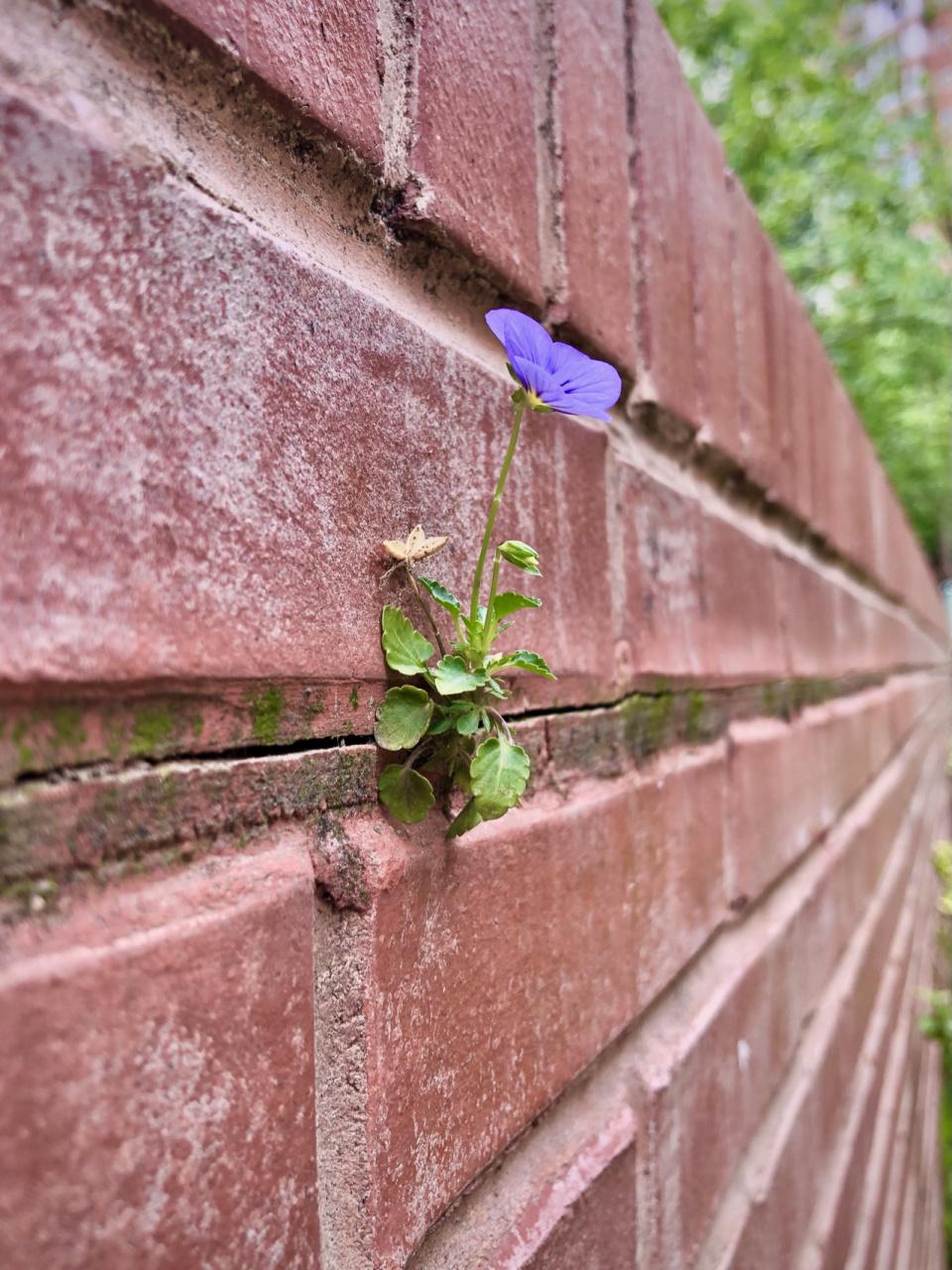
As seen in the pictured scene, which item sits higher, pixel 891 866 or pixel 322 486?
pixel 322 486

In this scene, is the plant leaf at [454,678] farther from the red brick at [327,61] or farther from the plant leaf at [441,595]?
the red brick at [327,61]

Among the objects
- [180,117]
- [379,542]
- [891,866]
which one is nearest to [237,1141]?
[379,542]

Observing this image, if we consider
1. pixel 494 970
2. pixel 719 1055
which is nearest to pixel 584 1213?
pixel 494 970

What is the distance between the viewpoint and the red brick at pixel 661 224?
2.12ft

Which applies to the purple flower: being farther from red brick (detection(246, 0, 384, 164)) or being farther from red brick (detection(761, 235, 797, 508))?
red brick (detection(761, 235, 797, 508))

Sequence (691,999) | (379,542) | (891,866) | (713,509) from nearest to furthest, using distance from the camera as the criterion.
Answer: (379,542)
(691,999)
(713,509)
(891,866)

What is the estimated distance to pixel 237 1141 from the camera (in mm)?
288

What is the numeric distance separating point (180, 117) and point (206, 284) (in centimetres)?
6

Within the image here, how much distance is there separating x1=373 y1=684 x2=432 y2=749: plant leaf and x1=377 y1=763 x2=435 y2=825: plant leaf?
0.04ft

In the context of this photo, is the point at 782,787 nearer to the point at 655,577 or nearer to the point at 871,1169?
the point at 655,577

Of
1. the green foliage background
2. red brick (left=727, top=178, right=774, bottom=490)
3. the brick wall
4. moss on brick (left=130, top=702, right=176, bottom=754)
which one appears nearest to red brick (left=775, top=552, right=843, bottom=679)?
red brick (left=727, top=178, right=774, bottom=490)

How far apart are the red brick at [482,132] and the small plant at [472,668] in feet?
0.28

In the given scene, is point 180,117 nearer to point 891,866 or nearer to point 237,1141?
point 237,1141

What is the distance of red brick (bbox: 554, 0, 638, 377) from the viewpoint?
0.53 meters
